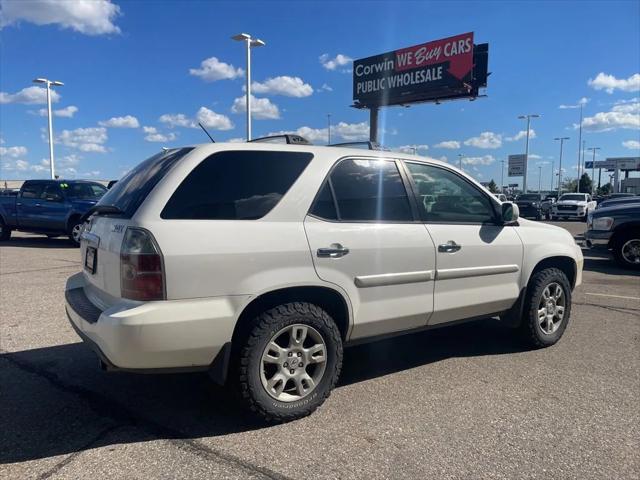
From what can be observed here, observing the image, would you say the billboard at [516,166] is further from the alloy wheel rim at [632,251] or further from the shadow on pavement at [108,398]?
the shadow on pavement at [108,398]

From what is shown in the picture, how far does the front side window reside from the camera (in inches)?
137

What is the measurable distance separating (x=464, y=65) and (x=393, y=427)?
27619 mm

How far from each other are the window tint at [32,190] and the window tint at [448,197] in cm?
1279

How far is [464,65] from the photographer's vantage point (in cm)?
2752

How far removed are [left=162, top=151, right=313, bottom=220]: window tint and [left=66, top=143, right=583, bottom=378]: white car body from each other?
47mm

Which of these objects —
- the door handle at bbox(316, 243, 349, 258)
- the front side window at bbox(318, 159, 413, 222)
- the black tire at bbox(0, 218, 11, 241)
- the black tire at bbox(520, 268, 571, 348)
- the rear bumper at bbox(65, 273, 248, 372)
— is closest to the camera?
the rear bumper at bbox(65, 273, 248, 372)

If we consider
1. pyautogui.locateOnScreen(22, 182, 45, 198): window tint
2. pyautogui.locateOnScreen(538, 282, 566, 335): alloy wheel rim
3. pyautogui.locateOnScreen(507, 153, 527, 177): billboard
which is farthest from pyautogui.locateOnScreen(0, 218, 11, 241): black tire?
pyautogui.locateOnScreen(507, 153, 527, 177): billboard

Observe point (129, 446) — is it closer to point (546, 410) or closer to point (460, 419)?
point (460, 419)

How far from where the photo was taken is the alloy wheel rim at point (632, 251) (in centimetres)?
1002

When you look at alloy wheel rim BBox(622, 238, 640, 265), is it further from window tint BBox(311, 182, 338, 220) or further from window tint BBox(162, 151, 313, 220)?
window tint BBox(162, 151, 313, 220)

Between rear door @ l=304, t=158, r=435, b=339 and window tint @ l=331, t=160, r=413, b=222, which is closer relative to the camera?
rear door @ l=304, t=158, r=435, b=339

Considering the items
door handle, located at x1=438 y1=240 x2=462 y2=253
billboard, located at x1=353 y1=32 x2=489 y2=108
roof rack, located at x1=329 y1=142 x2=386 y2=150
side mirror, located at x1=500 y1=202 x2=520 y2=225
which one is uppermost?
billboard, located at x1=353 y1=32 x2=489 y2=108

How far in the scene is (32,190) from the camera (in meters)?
13.8

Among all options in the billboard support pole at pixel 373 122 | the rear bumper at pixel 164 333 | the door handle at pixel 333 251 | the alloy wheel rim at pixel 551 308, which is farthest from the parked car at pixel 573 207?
the rear bumper at pixel 164 333
